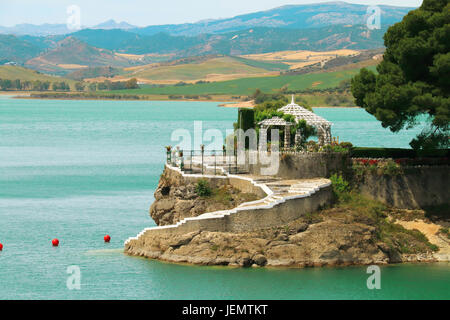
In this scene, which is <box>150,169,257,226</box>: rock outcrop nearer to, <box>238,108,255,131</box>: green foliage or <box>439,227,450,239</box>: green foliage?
<box>238,108,255,131</box>: green foliage

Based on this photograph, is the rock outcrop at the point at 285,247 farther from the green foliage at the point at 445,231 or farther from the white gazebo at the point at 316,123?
the white gazebo at the point at 316,123

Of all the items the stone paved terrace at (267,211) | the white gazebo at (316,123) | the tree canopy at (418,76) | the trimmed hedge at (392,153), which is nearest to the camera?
the stone paved terrace at (267,211)

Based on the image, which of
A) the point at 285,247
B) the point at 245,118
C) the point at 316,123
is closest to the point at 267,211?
the point at 285,247

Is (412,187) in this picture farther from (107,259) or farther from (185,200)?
(107,259)

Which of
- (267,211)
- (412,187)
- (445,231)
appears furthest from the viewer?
(412,187)

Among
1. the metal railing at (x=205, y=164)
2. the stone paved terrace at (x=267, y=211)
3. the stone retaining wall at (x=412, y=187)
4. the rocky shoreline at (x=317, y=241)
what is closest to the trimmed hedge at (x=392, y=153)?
the stone retaining wall at (x=412, y=187)

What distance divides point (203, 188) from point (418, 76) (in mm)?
15454

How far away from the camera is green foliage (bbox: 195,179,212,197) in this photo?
171ft

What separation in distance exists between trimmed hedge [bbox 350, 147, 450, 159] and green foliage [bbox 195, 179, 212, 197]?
32.0 ft

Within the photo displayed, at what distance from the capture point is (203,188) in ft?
172

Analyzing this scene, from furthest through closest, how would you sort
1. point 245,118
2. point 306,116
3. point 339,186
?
point 245,118
point 306,116
point 339,186

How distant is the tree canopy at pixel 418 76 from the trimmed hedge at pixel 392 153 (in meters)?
0.55

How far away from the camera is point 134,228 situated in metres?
58.8

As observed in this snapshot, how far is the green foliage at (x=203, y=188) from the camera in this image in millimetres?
52188
